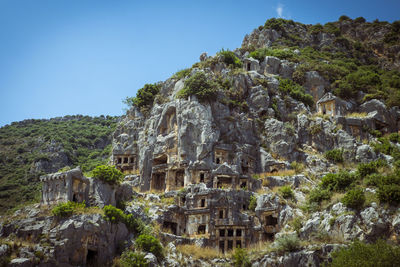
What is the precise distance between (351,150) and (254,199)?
1572 centimetres

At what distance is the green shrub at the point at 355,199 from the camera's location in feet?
104

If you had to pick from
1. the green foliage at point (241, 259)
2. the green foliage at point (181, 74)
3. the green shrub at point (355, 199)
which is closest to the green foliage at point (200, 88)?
the green foliage at point (181, 74)

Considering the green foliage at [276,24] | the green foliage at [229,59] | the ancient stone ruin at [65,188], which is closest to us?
the ancient stone ruin at [65,188]

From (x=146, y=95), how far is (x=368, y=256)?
44418 millimetres

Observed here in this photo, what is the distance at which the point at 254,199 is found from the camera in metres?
42.2

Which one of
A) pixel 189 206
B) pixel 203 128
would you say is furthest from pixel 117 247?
pixel 203 128

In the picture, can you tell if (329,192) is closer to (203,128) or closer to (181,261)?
(181,261)

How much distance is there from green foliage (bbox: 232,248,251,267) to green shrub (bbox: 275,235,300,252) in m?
3.25

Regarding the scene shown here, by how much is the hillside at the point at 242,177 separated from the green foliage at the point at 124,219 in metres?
0.12

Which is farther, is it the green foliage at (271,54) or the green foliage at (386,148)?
the green foliage at (271,54)

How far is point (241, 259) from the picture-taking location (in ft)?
113

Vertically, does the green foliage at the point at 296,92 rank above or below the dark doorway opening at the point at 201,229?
above

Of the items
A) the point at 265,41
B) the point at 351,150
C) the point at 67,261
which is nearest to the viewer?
the point at 67,261

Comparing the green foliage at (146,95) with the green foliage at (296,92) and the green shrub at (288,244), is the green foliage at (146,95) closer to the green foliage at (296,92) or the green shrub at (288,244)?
the green foliage at (296,92)
